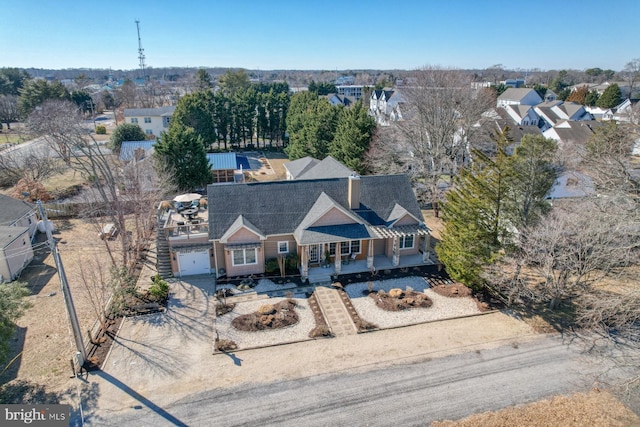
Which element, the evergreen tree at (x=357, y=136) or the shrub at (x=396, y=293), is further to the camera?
the evergreen tree at (x=357, y=136)

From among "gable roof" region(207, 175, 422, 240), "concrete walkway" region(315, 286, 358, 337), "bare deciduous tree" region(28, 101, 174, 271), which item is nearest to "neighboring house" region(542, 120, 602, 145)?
"gable roof" region(207, 175, 422, 240)

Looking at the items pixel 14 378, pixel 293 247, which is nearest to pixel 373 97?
pixel 293 247

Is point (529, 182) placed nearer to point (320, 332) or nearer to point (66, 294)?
point (320, 332)

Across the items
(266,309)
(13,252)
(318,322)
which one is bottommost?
(318,322)

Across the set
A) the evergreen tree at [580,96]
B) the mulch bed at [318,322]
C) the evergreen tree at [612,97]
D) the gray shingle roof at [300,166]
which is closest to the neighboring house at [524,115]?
the evergreen tree at [612,97]

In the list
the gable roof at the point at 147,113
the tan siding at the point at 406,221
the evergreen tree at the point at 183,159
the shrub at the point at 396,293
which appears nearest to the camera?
the shrub at the point at 396,293

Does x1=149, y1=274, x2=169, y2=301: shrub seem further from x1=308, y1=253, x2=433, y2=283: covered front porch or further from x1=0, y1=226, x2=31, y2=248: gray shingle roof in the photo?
x1=0, y1=226, x2=31, y2=248: gray shingle roof

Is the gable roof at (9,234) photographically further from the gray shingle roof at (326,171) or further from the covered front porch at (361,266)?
the gray shingle roof at (326,171)

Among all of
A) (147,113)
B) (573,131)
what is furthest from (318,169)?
(147,113)
